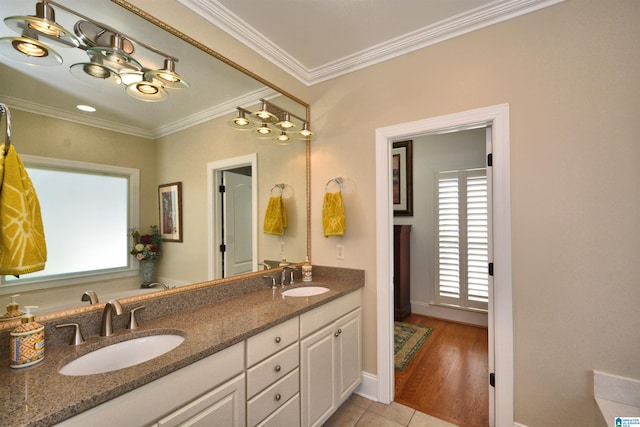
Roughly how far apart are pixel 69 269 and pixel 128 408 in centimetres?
69

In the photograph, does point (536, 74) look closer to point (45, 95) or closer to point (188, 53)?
point (188, 53)

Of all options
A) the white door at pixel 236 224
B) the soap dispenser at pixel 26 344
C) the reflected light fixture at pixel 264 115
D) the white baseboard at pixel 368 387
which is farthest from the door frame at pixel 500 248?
the soap dispenser at pixel 26 344

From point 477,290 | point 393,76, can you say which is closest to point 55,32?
point 393,76

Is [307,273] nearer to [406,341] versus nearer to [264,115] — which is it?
[264,115]

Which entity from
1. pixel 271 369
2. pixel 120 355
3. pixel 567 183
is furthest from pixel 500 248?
pixel 120 355

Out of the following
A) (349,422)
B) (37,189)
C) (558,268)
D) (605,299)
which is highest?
(37,189)

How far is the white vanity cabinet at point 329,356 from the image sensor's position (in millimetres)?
1608

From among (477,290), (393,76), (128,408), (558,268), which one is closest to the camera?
(128,408)

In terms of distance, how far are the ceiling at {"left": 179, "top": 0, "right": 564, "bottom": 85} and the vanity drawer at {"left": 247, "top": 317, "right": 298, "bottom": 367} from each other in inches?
74.8

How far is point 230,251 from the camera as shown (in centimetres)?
193

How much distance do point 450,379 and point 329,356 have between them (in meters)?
1.33

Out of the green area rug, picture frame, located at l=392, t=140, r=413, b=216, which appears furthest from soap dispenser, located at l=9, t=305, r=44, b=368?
picture frame, located at l=392, t=140, r=413, b=216

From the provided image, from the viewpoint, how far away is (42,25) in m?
1.06

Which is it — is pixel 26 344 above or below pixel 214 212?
below
